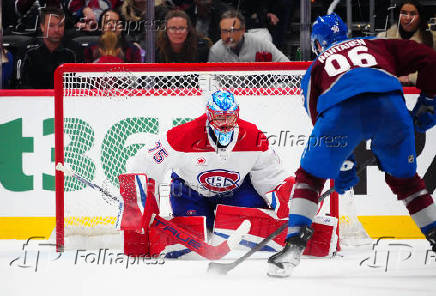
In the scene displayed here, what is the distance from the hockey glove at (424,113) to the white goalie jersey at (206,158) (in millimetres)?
891

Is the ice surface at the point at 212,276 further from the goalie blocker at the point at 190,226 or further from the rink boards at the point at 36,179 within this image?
the rink boards at the point at 36,179

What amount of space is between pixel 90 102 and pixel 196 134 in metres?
0.87

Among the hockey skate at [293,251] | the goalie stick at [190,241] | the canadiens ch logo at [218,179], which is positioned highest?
the canadiens ch logo at [218,179]

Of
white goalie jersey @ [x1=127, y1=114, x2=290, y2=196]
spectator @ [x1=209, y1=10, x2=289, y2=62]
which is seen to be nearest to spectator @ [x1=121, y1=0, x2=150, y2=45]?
spectator @ [x1=209, y1=10, x2=289, y2=62]

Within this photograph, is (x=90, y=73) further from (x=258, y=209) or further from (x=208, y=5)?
(x=258, y=209)

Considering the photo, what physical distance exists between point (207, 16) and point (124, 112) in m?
0.76

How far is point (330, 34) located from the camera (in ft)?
9.99

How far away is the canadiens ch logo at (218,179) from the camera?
3.62 meters

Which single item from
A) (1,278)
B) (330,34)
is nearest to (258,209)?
(330,34)

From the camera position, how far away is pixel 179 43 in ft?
14.1

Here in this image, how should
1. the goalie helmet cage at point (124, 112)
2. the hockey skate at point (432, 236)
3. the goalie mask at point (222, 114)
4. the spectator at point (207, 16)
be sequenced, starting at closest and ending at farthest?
1. the hockey skate at point (432, 236)
2. the goalie mask at point (222, 114)
3. the goalie helmet cage at point (124, 112)
4. the spectator at point (207, 16)

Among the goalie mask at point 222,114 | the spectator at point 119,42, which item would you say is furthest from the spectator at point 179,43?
the goalie mask at point 222,114

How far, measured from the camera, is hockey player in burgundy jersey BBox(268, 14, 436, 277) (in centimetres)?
279

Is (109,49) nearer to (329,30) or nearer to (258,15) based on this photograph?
(258,15)
